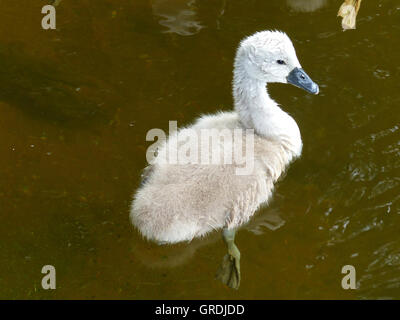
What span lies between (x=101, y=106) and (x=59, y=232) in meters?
1.04

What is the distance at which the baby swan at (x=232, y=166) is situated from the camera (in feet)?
11.7

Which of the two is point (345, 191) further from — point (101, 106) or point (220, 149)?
point (101, 106)

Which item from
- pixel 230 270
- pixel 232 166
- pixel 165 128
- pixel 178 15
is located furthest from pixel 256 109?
pixel 178 15

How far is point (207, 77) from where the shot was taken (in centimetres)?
463

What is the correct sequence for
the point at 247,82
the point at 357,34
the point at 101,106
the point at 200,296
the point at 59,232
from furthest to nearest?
the point at 357,34 → the point at 101,106 → the point at 247,82 → the point at 59,232 → the point at 200,296

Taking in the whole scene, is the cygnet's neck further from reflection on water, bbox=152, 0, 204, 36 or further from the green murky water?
reflection on water, bbox=152, 0, 204, 36

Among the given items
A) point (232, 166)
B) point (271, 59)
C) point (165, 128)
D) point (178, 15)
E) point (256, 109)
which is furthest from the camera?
point (178, 15)

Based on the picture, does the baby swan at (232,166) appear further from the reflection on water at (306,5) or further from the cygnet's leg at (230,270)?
the reflection on water at (306,5)

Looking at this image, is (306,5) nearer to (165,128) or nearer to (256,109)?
(256,109)

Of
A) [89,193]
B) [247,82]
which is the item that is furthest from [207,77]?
[89,193]

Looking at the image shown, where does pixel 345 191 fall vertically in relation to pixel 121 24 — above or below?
below

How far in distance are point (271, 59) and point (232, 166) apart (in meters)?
0.68

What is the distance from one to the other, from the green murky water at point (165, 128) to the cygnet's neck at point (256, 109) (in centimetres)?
26

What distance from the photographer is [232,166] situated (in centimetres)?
378
